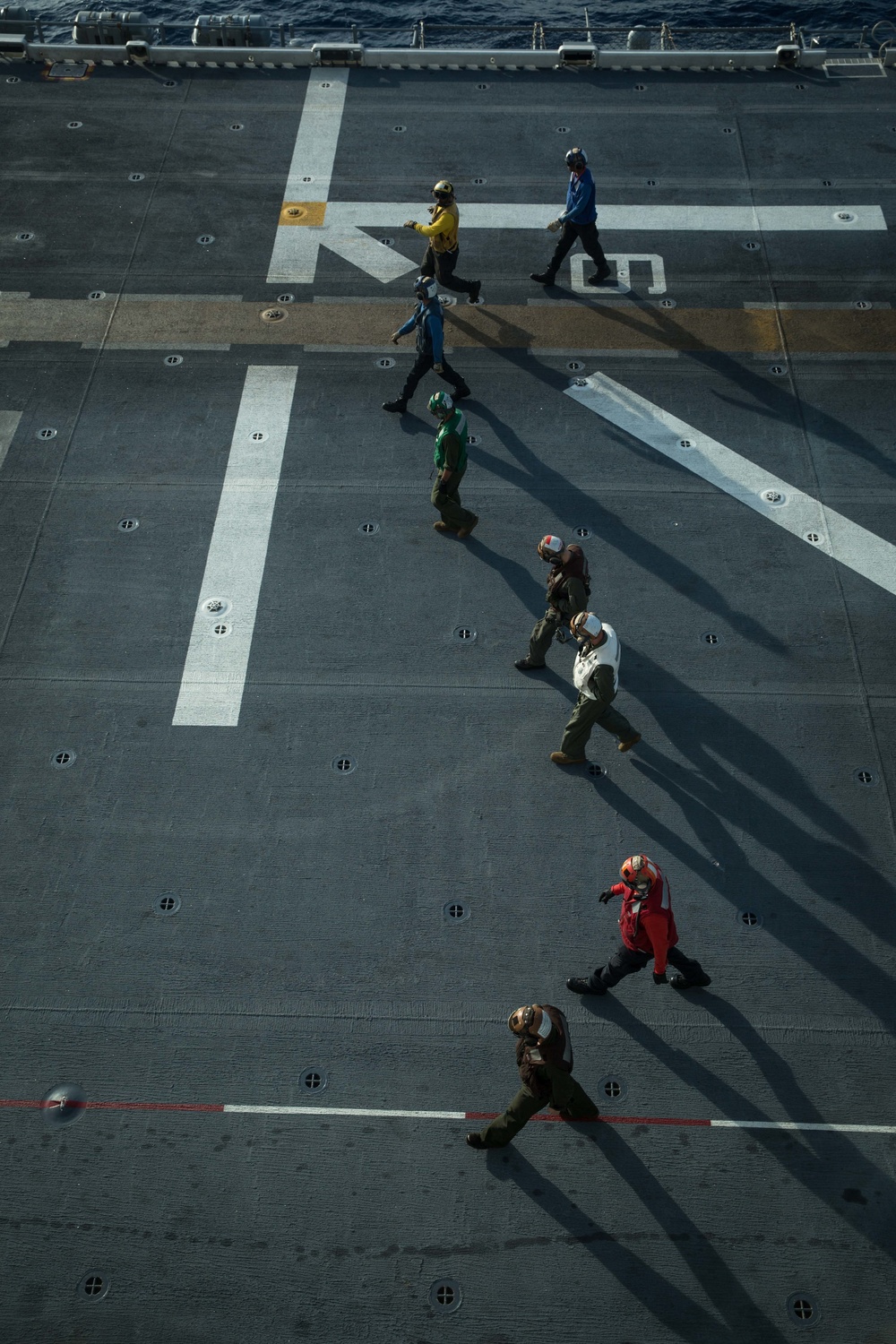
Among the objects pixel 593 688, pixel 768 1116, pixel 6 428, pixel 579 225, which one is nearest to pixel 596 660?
pixel 593 688

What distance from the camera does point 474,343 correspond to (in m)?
16.4

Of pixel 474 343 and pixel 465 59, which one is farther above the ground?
pixel 465 59

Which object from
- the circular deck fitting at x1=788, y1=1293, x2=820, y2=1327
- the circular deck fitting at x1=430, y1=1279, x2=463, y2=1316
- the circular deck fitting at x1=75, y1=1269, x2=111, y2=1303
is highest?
the circular deck fitting at x1=788, y1=1293, x2=820, y2=1327

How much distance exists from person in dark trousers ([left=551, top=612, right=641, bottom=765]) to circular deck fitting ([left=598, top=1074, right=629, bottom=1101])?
3.12 metres

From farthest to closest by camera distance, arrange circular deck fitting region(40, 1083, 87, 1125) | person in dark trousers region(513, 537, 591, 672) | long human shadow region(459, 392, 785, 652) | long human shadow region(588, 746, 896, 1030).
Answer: long human shadow region(459, 392, 785, 652) < person in dark trousers region(513, 537, 591, 672) < long human shadow region(588, 746, 896, 1030) < circular deck fitting region(40, 1083, 87, 1125)

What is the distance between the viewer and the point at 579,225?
16.1 meters

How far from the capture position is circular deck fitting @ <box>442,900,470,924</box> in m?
10.8

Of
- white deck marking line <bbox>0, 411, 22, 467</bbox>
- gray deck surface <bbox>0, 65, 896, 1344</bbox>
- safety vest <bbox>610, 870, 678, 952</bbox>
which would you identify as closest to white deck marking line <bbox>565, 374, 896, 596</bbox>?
gray deck surface <bbox>0, 65, 896, 1344</bbox>

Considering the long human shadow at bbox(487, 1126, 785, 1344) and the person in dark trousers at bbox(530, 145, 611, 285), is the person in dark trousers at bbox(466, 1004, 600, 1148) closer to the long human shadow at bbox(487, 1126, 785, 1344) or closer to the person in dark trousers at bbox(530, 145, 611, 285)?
the long human shadow at bbox(487, 1126, 785, 1344)

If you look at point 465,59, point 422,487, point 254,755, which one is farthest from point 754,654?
point 465,59

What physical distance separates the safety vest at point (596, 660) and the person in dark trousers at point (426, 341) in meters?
5.28

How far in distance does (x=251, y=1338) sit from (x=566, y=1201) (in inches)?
95.8

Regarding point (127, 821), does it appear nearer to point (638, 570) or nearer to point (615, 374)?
point (638, 570)

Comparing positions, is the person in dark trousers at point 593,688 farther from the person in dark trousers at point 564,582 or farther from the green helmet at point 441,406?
the green helmet at point 441,406
